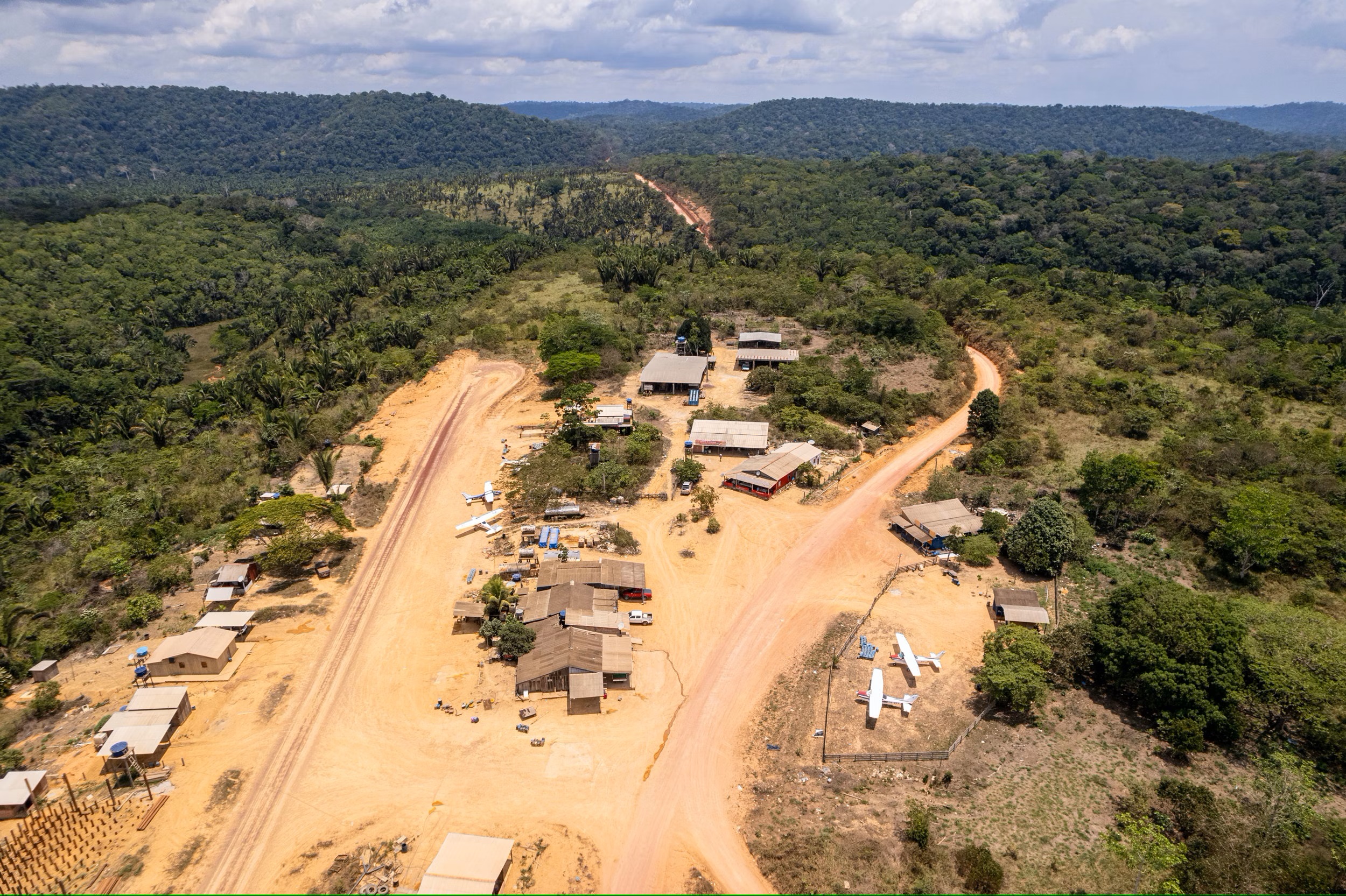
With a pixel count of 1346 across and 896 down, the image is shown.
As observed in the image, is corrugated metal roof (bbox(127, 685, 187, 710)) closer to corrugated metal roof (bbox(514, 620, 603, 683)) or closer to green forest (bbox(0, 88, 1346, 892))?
green forest (bbox(0, 88, 1346, 892))

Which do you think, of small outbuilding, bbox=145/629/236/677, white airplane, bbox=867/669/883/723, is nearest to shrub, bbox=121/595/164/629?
small outbuilding, bbox=145/629/236/677

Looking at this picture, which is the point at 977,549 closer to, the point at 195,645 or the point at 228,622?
the point at 228,622

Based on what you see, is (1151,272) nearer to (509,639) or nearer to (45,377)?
(509,639)

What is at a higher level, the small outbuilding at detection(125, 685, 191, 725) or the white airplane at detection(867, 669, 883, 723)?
the small outbuilding at detection(125, 685, 191, 725)

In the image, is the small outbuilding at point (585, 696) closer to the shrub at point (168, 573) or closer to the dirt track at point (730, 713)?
the dirt track at point (730, 713)

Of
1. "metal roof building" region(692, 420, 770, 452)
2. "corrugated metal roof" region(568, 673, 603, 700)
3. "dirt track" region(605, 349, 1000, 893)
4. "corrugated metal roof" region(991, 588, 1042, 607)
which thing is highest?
"metal roof building" region(692, 420, 770, 452)

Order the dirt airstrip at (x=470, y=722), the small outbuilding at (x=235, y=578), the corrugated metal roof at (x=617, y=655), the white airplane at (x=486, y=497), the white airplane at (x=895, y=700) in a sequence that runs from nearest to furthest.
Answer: the dirt airstrip at (x=470, y=722), the white airplane at (x=895, y=700), the corrugated metal roof at (x=617, y=655), the small outbuilding at (x=235, y=578), the white airplane at (x=486, y=497)

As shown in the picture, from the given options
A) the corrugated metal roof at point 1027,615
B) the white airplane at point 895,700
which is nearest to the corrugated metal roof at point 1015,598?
the corrugated metal roof at point 1027,615
